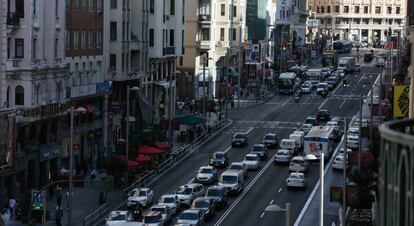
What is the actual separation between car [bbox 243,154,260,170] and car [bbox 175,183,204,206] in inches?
426

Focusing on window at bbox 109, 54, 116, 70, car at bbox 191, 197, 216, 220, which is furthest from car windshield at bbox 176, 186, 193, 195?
window at bbox 109, 54, 116, 70

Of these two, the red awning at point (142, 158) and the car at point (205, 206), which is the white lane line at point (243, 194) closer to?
the car at point (205, 206)

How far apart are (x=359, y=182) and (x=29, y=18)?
2473cm

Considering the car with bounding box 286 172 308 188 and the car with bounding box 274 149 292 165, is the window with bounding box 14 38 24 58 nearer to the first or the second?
the car with bounding box 286 172 308 188

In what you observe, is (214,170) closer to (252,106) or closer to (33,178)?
(33,178)

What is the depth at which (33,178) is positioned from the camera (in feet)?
240

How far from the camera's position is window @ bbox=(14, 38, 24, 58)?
71.0 meters

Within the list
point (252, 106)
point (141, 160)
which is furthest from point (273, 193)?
point (252, 106)

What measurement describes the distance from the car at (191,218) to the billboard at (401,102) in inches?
480

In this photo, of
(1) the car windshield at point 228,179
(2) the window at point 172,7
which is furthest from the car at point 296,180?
(2) the window at point 172,7

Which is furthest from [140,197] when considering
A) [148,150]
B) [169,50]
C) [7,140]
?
[169,50]

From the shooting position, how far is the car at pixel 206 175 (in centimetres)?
7600

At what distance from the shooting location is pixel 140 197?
6756 cm

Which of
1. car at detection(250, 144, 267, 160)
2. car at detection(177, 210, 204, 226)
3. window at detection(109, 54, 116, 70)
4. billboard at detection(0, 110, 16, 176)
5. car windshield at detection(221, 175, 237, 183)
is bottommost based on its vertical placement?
car at detection(177, 210, 204, 226)
